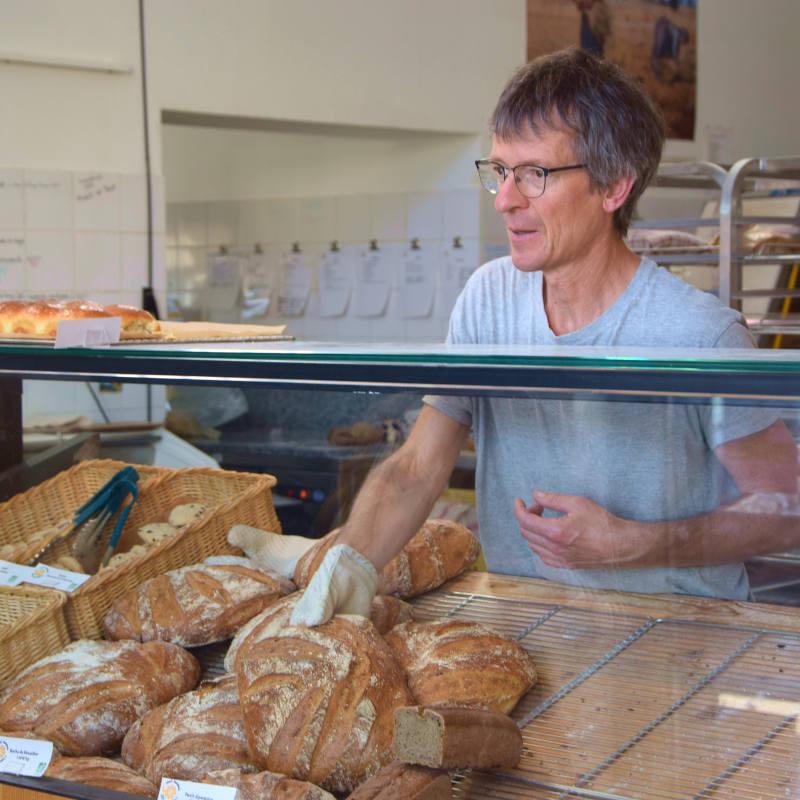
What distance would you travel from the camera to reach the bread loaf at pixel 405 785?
1.16 m

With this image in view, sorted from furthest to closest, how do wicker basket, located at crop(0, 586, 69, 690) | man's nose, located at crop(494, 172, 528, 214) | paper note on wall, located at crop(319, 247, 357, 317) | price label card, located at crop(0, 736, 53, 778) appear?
paper note on wall, located at crop(319, 247, 357, 317)
man's nose, located at crop(494, 172, 528, 214)
wicker basket, located at crop(0, 586, 69, 690)
price label card, located at crop(0, 736, 53, 778)

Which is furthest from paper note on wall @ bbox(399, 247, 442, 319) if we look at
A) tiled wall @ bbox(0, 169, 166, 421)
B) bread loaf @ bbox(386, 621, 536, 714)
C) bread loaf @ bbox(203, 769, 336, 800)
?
bread loaf @ bbox(203, 769, 336, 800)

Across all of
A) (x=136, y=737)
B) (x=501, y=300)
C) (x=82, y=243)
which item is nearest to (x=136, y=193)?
(x=82, y=243)

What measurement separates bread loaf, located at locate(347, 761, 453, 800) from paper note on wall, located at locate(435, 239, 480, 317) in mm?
4048

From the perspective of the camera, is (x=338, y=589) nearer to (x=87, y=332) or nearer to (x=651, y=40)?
(x=87, y=332)

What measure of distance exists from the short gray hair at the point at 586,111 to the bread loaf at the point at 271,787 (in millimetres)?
952

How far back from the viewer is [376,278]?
17.9 ft

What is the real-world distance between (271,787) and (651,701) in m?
0.44

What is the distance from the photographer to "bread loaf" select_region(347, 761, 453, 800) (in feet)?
3.80

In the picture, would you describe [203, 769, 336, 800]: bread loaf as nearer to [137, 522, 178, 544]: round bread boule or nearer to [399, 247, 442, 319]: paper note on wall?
[137, 522, 178, 544]: round bread boule

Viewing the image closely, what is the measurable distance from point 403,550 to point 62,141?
293 centimetres

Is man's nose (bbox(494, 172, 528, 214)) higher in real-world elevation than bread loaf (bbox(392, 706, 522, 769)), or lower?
higher

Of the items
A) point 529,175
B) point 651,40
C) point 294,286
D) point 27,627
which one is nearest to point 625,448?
point 529,175

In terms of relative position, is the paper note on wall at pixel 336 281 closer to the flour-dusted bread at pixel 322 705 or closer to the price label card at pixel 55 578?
the price label card at pixel 55 578
